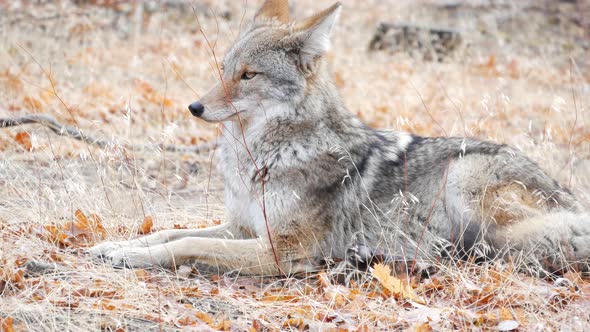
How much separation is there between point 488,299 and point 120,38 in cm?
1115

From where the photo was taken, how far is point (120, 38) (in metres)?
13.6

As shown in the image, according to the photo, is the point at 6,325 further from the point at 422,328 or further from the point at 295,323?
the point at 422,328

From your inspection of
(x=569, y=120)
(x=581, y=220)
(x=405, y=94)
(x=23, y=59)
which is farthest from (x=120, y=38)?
(x=581, y=220)

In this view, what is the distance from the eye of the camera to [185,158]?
26.6 ft

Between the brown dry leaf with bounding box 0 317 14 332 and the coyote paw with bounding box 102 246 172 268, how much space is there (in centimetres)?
114

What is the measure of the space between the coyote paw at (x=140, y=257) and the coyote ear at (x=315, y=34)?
1.84 m

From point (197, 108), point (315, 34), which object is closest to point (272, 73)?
point (315, 34)

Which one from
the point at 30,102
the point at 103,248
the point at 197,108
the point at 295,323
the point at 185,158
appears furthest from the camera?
the point at 30,102

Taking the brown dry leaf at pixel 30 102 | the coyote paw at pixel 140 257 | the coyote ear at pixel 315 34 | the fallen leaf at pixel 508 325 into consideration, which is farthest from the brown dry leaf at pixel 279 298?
the brown dry leaf at pixel 30 102

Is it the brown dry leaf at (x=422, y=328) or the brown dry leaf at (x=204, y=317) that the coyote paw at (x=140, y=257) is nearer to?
the brown dry leaf at (x=204, y=317)

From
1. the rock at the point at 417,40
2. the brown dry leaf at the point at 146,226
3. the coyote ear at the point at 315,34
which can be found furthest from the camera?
the rock at the point at 417,40

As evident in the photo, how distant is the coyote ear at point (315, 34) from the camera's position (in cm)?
489

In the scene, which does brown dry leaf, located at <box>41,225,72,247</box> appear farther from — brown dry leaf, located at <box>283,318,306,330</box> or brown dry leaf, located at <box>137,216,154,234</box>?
brown dry leaf, located at <box>283,318,306,330</box>

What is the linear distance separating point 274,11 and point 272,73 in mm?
909
